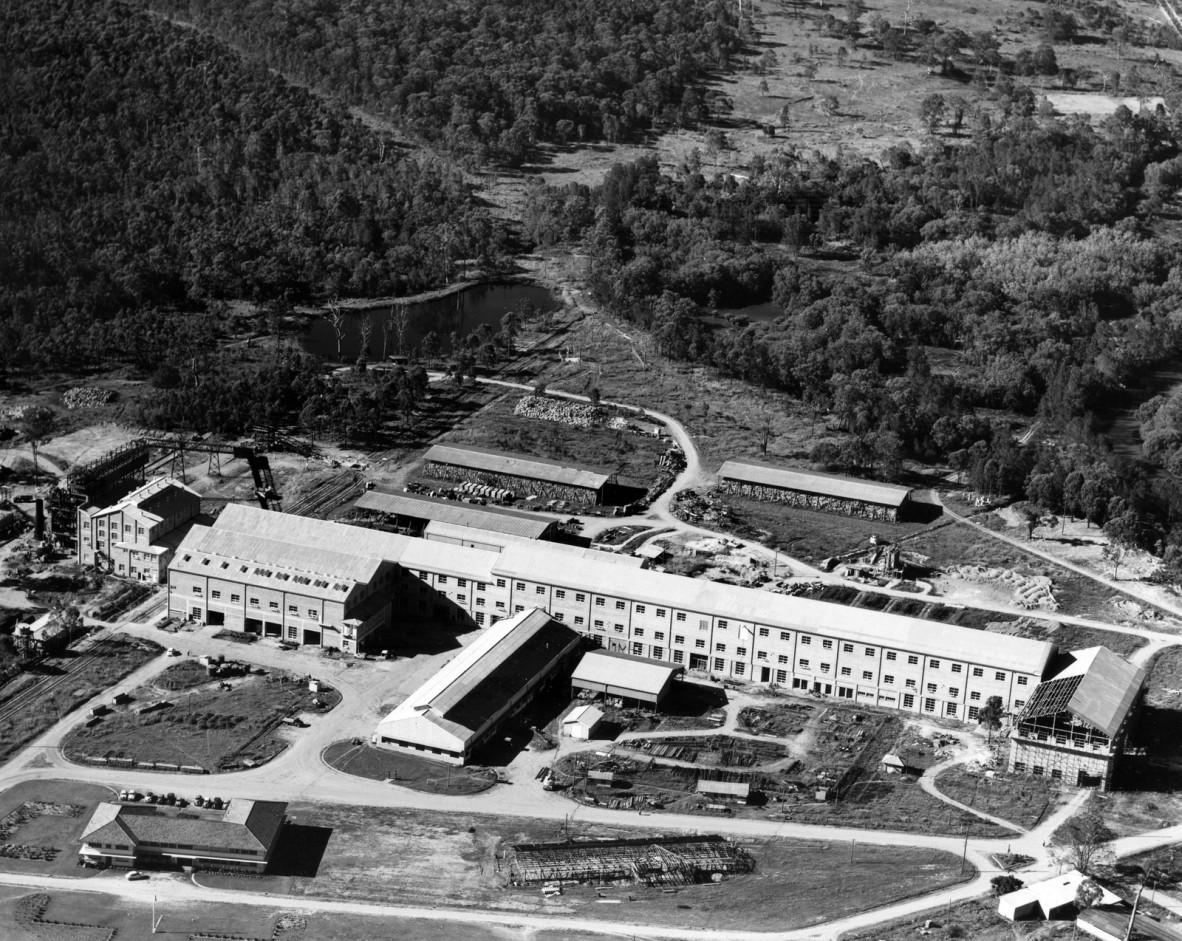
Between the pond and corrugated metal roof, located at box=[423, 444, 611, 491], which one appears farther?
the pond

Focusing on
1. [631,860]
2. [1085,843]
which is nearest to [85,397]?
[631,860]

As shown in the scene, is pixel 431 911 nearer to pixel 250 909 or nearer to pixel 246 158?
pixel 250 909

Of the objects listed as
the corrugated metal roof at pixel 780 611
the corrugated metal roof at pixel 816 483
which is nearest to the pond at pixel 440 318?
the corrugated metal roof at pixel 816 483

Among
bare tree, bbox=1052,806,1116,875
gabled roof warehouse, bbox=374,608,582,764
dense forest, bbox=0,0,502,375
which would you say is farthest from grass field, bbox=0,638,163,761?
dense forest, bbox=0,0,502,375

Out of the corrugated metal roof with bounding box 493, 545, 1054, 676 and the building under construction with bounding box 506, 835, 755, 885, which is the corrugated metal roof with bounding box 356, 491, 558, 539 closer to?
the corrugated metal roof with bounding box 493, 545, 1054, 676

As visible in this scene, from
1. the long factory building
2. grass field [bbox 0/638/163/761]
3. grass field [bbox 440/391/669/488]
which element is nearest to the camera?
grass field [bbox 0/638/163/761]

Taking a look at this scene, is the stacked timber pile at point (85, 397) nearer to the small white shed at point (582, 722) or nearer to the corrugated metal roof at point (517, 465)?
the corrugated metal roof at point (517, 465)

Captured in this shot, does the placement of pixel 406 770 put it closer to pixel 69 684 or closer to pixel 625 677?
pixel 625 677
